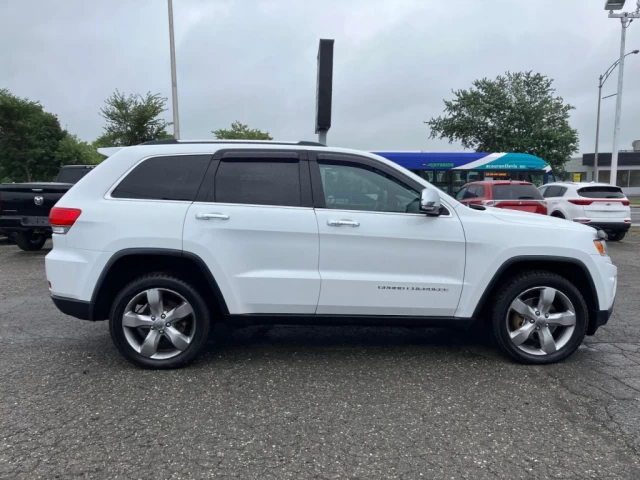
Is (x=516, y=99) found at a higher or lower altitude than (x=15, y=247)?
higher

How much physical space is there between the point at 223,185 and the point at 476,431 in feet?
8.57

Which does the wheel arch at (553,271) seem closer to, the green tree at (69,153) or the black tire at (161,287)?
the black tire at (161,287)

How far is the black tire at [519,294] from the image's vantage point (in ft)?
13.4

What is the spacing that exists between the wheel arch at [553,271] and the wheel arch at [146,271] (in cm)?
217

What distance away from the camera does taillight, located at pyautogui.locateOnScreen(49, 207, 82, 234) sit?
399cm

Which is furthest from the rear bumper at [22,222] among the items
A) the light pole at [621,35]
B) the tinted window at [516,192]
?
the light pole at [621,35]

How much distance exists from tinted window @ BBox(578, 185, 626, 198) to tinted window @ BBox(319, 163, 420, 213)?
1063 cm

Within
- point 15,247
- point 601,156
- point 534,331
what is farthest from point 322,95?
point 601,156

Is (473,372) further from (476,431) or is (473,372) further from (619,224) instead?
(619,224)

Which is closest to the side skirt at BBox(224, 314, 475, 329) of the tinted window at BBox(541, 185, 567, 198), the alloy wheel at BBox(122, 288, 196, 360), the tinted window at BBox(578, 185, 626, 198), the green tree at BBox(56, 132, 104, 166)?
the alloy wheel at BBox(122, 288, 196, 360)

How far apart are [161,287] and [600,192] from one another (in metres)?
12.4

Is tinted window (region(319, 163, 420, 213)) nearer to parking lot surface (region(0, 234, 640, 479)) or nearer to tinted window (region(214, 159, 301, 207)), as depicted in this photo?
tinted window (region(214, 159, 301, 207))

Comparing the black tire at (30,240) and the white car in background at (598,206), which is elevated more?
the white car in background at (598,206)

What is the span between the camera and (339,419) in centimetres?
326
